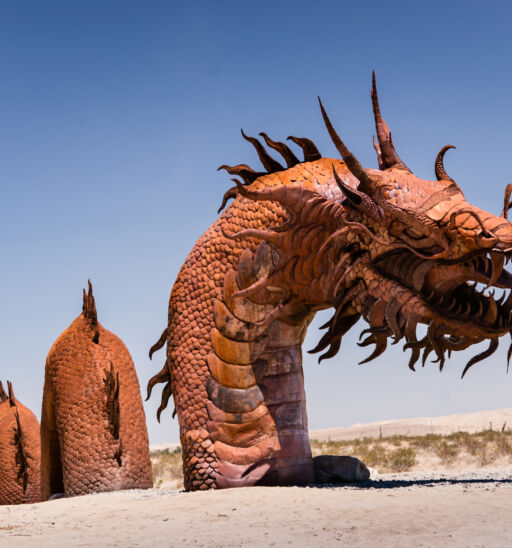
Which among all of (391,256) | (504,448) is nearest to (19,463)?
(391,256)

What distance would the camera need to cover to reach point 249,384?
696 centimetres

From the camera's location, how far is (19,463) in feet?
38.9

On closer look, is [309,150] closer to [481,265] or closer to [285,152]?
[285,152]

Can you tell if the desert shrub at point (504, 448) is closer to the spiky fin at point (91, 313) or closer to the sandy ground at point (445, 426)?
the spiky fin at point (91, 313)

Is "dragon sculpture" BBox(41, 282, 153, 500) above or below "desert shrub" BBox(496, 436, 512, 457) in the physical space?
above

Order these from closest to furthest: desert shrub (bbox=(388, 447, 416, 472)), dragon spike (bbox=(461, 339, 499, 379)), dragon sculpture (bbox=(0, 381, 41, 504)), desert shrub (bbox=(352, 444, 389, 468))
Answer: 1. dragon spike (bbox=(461, 339, 499, 379))
2. dragon sculpture (bbox=(0, 381, 41, 504))
3. desert shrub (bbox=(388, 447, 416, 472))
4. desert shrub (bbox=(352, 444, 389, 468))

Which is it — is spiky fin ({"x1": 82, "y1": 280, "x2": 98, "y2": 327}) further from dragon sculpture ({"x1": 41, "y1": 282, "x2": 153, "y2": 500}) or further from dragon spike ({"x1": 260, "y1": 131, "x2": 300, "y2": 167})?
dragon spike ({"x1": 260, "y1": 131, "x2": 300, "y2": 167})

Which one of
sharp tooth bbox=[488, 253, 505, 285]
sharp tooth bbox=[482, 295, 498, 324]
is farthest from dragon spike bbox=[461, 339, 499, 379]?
sharp tooth bbox=[488, 253, 505, 285]

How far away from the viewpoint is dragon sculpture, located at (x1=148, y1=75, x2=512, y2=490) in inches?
239

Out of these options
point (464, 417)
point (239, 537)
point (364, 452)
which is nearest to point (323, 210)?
point (239, 537)

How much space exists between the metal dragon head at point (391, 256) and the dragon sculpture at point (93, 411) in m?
2.89

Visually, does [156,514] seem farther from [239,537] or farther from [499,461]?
[499,461]

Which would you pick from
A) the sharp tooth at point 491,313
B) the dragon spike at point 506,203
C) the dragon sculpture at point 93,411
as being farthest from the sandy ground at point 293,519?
the dragon spike at point 506,203

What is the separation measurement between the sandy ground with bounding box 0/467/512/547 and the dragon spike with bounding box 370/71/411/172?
9.04 feet
